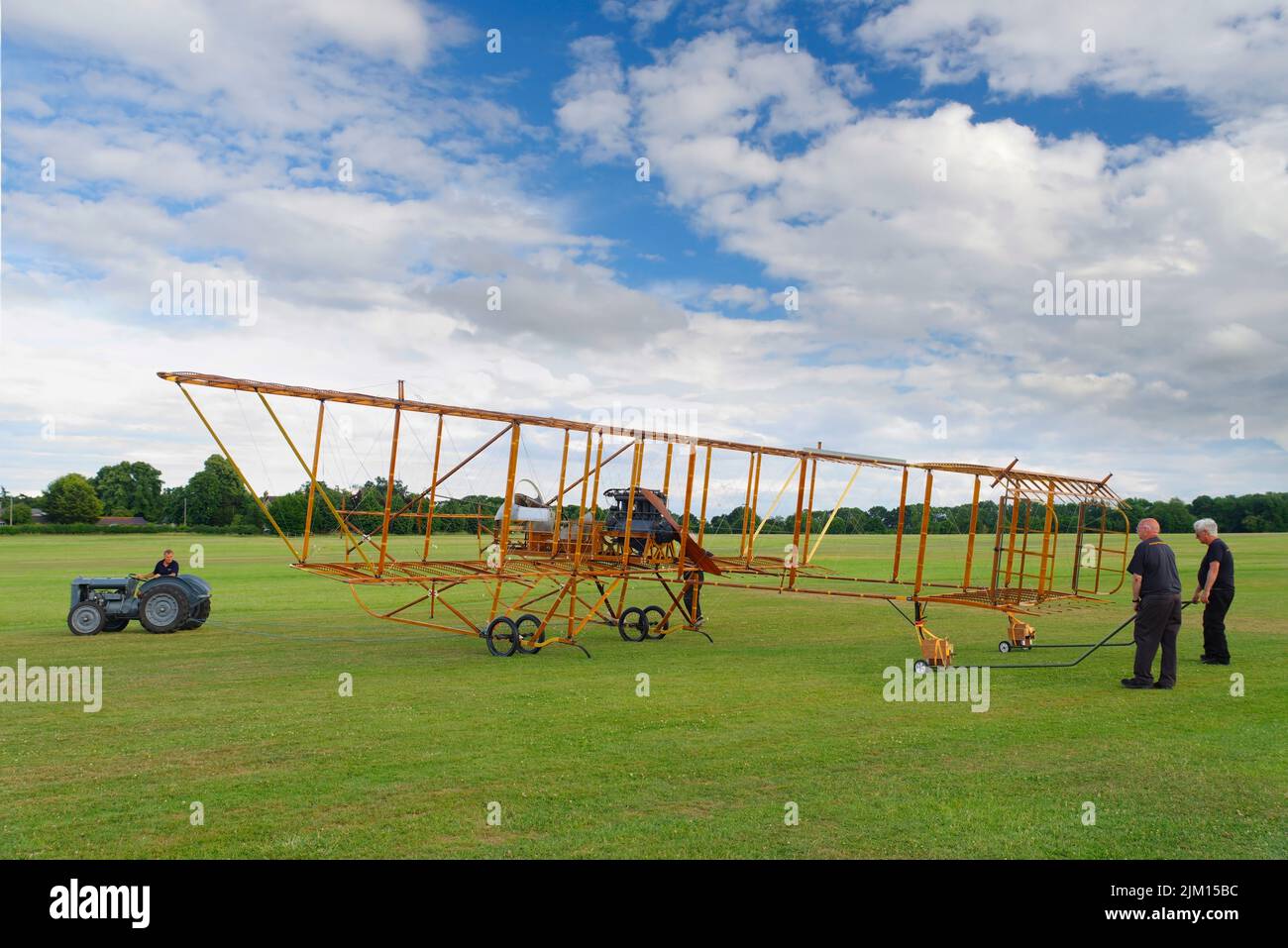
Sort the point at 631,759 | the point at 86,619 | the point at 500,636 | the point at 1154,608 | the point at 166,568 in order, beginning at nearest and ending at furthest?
the point at 631,759
the point at 1154,608
the point at 500,636
the point at 86,619
the point at 166,568

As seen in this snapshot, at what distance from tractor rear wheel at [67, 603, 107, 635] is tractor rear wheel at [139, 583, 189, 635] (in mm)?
802

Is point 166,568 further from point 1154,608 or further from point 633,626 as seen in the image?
point 1154,608

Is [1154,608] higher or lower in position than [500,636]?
higher

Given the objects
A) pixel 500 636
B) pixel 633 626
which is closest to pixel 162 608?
pixel 500 636

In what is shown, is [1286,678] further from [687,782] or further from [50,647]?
[50,647]

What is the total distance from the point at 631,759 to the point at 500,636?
8327 mm

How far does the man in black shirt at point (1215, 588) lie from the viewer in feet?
45.7

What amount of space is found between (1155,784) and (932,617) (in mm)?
15989

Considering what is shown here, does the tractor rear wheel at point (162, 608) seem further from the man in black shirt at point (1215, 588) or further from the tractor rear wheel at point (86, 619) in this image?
the man in black shirt at point (1215, 588)

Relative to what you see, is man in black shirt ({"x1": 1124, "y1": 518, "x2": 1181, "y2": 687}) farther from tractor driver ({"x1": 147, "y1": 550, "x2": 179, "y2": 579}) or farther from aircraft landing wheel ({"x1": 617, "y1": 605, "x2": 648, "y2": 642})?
tractor driver ({"x1": 147, "y1": 550, "x2": 179, "y2": 579})

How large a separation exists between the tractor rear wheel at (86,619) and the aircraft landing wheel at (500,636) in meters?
9.49

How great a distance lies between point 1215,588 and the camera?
14508mm

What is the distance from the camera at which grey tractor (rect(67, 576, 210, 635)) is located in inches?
748
